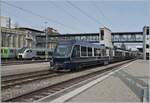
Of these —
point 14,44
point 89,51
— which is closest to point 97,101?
point 89,51

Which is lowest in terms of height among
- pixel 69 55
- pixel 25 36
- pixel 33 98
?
pixel 33 98

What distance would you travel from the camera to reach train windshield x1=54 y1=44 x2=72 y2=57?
2364cm

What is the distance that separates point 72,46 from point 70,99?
46.4ft

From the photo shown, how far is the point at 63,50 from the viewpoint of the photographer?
23984mm

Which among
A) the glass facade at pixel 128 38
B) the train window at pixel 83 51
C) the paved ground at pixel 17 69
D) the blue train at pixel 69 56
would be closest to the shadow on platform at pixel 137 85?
the blue train at pixel 69 56

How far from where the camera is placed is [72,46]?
2394 centimetres

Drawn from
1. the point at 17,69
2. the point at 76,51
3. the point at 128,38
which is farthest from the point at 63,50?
the point at 128,38

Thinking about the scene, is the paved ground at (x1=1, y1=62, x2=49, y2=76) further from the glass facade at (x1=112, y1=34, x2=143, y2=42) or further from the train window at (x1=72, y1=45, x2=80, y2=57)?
the glass facade at (x1=112, y1=34, x2=143, y2=42)

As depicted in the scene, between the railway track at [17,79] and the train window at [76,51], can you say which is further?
the train window at [76,51]

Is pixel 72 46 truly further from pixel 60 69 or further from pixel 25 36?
pixel 25 36

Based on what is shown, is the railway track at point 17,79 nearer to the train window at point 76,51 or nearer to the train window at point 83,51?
the train window at point 76,51

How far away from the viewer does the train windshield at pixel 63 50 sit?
23.6m

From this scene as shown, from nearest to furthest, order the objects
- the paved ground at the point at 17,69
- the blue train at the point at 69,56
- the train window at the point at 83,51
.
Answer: the blue train at the point at 69,56
the paved ground at the point at 17,69
the train window at the point at 83,51

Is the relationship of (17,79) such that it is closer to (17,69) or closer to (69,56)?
(69,56)
